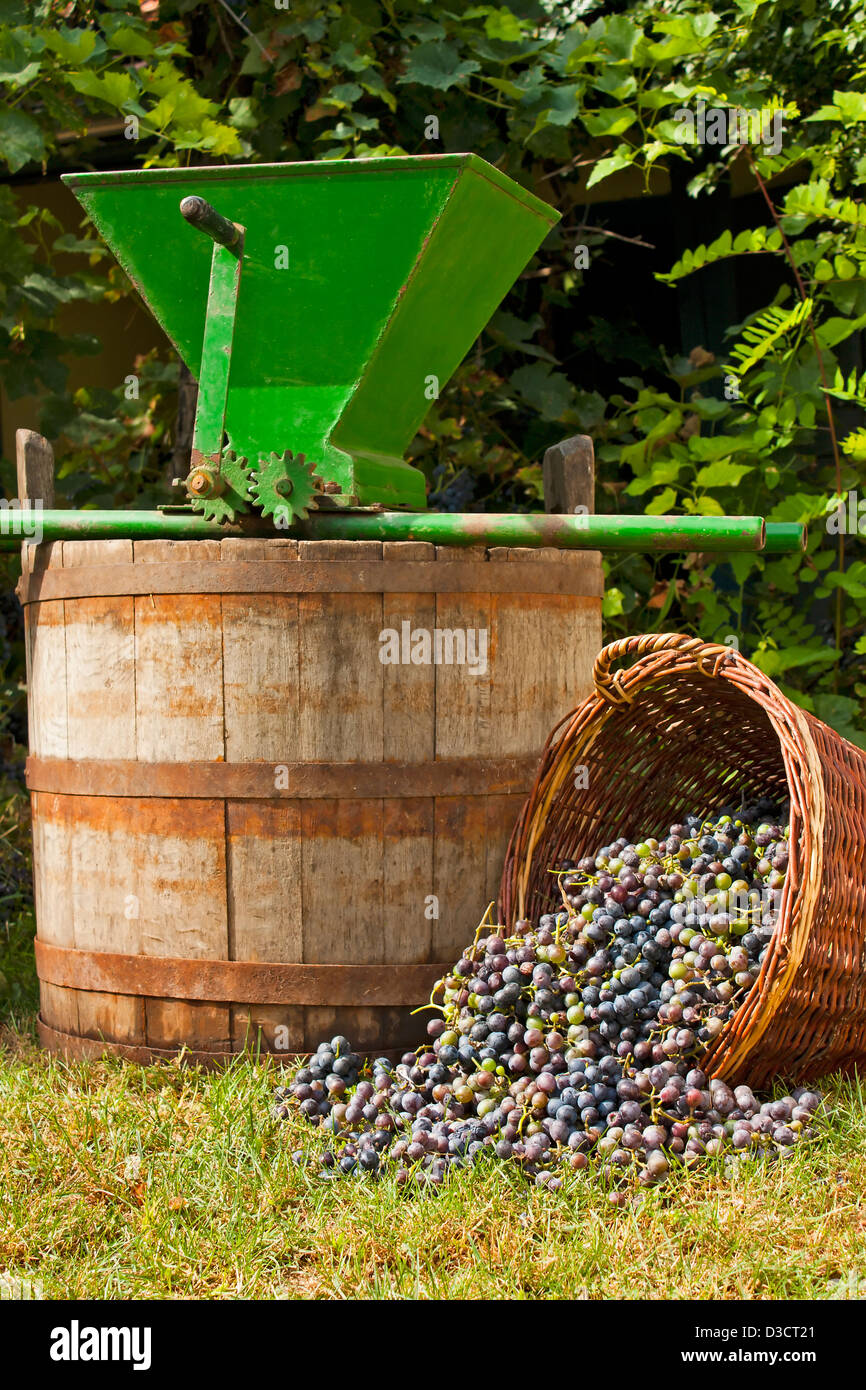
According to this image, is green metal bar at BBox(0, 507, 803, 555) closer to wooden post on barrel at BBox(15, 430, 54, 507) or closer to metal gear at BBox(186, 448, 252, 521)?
metal gear at BBox(186, 448, 252, 521)

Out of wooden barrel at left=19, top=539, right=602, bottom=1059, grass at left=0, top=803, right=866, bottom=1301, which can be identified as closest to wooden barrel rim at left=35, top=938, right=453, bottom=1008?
wooden barrel at left=19, top=539, right=602, bottom=1059

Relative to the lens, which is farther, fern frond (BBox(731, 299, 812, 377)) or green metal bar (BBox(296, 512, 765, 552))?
fern frond (BBox(731, 299, 812, 377))

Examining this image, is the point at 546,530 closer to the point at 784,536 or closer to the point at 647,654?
the point at 647,654

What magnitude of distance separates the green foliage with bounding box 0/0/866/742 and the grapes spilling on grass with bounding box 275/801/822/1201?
1.46m

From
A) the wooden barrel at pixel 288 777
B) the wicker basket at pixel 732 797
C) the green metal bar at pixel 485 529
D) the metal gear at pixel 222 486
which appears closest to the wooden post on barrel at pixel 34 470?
the green metal bar at pixel 485 529

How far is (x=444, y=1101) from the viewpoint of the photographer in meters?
2.06

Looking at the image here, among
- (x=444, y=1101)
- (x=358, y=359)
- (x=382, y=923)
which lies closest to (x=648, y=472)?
(x=358, y=359)

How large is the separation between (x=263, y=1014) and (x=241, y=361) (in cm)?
127

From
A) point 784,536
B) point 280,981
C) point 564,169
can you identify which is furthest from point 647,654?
point 564,169

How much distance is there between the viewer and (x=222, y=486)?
2.35 metres

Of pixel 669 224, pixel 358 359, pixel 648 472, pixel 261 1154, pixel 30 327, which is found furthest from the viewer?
pixel 669 224

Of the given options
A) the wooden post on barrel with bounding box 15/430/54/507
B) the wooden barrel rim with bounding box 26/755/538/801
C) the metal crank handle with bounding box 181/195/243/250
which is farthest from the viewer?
the wooden post on barrel with bounding box 15/430/54/507

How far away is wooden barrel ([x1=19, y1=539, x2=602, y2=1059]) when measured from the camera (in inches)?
90.0

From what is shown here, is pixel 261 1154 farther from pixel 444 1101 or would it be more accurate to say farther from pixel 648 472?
pixel 648 472
